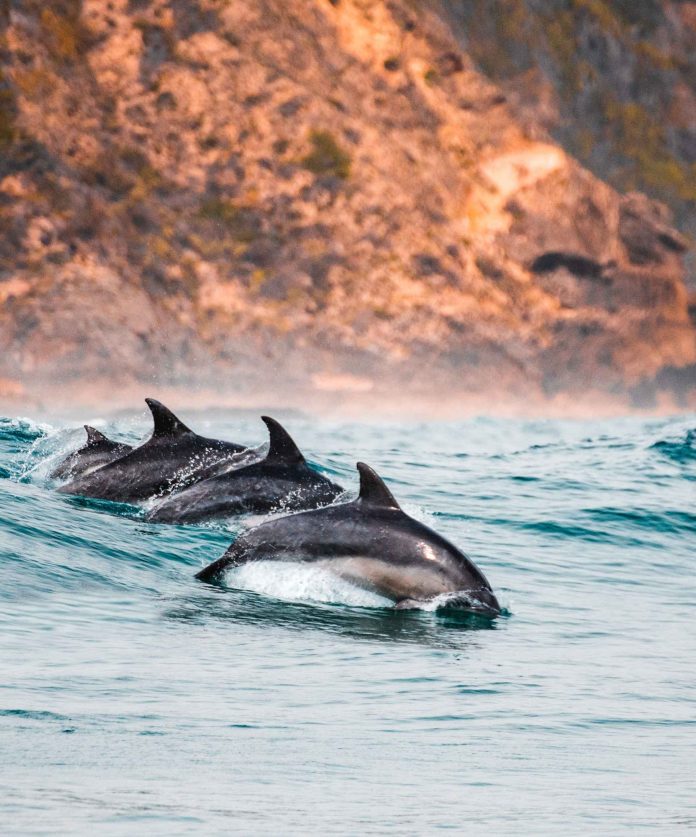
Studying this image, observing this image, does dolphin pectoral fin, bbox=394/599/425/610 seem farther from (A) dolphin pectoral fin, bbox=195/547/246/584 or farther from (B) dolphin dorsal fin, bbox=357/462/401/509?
(A) dolphin pectoral fin, bbox=195/547/246/584

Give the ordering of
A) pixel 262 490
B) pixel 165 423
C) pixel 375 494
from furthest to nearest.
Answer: pixel 165 423 < pixel 262 490 < pixel 375 494

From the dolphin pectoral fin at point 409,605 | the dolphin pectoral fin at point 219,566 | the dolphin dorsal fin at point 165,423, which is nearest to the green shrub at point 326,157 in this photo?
the dolphin dorsal fin at point 165,423

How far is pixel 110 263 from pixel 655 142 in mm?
79080

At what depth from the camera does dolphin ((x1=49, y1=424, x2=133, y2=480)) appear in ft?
62.0

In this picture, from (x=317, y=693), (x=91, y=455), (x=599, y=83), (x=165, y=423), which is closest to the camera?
(x=317, y=693)

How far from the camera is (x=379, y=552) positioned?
13172 mm

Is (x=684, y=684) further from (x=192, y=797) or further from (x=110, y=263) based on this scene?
(x=110, y=263)

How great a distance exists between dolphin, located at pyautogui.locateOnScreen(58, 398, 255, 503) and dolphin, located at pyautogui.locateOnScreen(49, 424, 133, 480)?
2.79 ft

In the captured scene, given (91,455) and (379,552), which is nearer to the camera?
(379,552)

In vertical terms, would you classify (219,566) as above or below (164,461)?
below

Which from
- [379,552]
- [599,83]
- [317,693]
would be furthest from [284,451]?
[599,83]

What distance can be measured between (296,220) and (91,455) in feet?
264

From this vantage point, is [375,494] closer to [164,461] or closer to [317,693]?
[317,693]

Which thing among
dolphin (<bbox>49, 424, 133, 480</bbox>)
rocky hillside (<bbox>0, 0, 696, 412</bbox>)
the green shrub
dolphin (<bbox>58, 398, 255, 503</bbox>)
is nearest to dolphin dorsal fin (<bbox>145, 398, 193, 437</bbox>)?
dolphin (<bbox>58, 398, 255, 503</bbox>)
